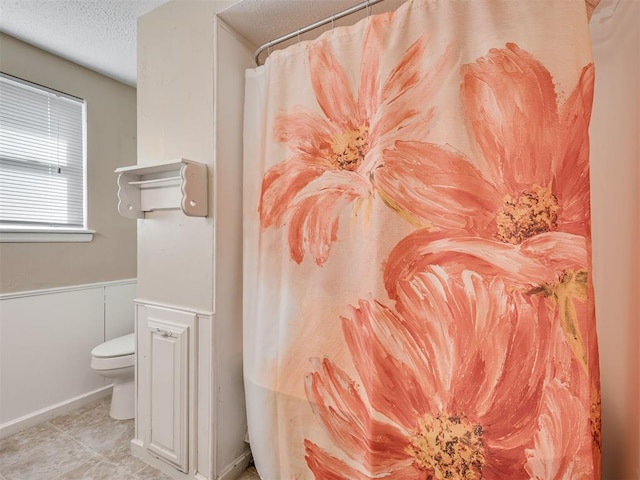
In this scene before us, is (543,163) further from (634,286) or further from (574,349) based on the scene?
(574,349)

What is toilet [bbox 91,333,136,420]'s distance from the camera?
6.04 feet

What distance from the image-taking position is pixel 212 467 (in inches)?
52.4

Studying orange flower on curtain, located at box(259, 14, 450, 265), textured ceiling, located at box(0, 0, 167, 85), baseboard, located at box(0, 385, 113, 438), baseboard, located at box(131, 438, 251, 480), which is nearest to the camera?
orange flower on curtain, located at box(259, 14, 450, 265)

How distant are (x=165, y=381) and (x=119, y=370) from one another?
64 cm

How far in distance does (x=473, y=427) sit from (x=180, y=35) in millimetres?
2028

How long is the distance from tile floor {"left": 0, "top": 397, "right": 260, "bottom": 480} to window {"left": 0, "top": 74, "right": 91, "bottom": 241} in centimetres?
117

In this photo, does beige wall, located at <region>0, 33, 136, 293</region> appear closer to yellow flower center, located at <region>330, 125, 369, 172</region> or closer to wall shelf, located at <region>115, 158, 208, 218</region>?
wall shelf, located at <region>115, 158, 208, 218</region>

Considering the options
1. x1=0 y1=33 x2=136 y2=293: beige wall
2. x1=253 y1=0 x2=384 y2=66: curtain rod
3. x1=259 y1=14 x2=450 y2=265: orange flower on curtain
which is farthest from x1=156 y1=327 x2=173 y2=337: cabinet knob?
x1=253 y1=0 x2=384 y2=66: curtain rod

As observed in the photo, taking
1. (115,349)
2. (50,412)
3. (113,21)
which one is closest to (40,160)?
(113,21)

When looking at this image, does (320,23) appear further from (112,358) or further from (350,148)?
(112,358)

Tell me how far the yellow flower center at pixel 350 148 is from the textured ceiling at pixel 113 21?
0.58m

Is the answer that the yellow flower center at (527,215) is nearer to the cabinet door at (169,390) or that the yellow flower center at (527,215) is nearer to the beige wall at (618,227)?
the beige wall at (618,227)

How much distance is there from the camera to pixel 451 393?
96 centimetres

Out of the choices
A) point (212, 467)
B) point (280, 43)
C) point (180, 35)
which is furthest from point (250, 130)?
point (212, 467)
